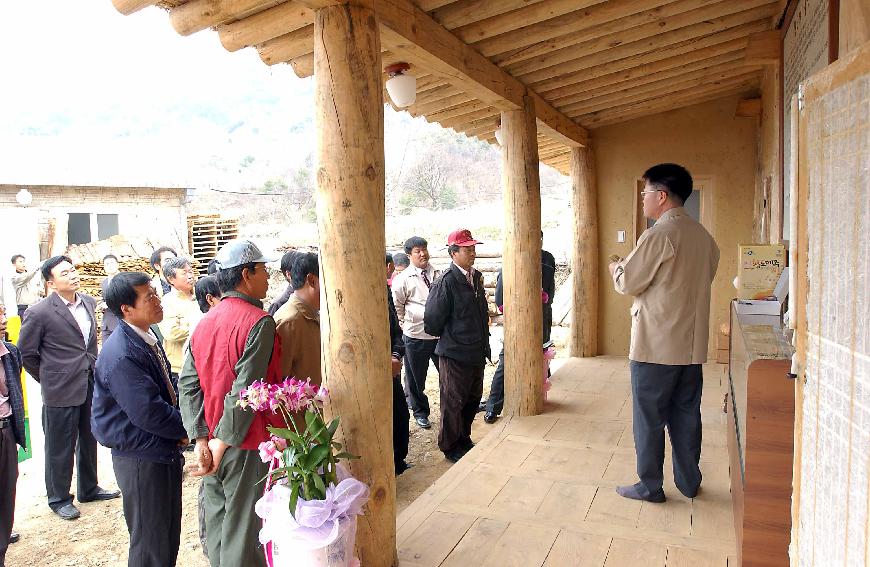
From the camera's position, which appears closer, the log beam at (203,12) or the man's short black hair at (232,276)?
the man's short black hair at (232,276)

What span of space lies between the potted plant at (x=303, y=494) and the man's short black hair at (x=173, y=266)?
289cm

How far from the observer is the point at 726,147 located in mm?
7699

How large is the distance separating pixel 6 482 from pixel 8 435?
25cm

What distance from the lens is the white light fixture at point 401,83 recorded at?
4.26 metres

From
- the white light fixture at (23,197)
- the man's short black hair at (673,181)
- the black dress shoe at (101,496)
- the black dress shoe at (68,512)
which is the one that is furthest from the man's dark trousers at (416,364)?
the white light fixture at (23,197)

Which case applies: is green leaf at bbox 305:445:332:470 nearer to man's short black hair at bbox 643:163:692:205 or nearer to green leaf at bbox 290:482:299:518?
green leaf at bbox 290:482:299:518

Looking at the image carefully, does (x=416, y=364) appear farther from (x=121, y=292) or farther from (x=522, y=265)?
(x=121, y=292)

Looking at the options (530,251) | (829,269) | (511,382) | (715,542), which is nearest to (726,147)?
(530,251)

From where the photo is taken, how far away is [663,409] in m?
3.47

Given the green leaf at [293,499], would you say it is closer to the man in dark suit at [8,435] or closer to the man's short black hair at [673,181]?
the man in dark suit at [8,435]

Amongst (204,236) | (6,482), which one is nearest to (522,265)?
(6,482)

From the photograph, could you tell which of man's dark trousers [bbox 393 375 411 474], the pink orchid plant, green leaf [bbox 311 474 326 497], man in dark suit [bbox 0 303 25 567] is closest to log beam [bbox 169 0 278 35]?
the pink orchid plant

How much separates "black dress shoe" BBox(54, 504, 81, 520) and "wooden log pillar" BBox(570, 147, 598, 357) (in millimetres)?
5941

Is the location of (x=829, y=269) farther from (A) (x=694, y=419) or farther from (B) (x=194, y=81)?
(B) (x=194, y=81)
